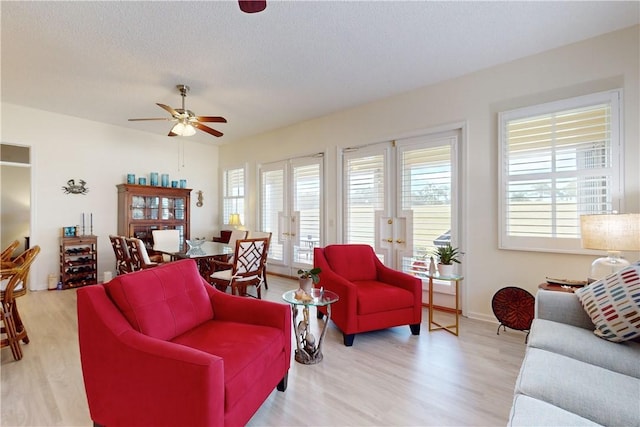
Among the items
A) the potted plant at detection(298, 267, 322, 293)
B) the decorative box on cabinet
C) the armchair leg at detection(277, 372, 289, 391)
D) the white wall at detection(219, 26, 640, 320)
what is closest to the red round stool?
the white wall at detection(219, 26, 640, 320)

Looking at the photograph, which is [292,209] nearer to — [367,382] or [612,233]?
[367,382]

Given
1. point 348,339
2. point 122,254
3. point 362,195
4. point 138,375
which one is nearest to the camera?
point 138,375

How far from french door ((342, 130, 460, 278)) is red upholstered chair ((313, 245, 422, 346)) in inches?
33.6

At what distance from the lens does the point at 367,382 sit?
214 cm

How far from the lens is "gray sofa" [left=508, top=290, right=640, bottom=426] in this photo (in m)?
1.10

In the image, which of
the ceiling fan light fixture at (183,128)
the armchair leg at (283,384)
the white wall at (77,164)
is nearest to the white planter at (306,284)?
the armchair leg at (283,384)

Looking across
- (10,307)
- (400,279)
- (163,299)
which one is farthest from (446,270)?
(10,307)

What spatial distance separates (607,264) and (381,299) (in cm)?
181

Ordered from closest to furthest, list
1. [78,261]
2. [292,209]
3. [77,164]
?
[78,261], [77,164], [292,209]

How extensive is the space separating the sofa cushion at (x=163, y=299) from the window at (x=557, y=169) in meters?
3.16

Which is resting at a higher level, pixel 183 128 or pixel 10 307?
pixel 183 128

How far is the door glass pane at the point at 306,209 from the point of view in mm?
5184

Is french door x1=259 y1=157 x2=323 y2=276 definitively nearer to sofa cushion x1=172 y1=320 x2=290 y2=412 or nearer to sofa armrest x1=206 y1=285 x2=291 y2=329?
sofa armrest x1=206 y1=285 x2=291 y2=329

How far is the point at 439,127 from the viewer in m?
3.72
